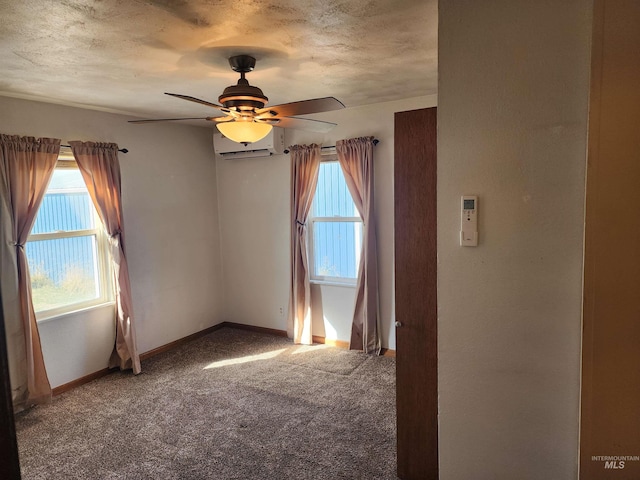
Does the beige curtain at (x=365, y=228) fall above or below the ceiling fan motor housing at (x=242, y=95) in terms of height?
below

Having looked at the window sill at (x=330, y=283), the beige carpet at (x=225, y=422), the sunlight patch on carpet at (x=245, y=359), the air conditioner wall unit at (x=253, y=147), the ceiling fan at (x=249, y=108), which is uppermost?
the air conditioner wall unit at (x=253, y=147)

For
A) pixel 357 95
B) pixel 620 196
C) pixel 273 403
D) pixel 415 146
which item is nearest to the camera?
pixel 620 196

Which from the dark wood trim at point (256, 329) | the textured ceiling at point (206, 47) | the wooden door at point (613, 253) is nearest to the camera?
the wooden door at point (613, 253)

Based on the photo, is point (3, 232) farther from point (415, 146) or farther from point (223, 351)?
point (415, 146)

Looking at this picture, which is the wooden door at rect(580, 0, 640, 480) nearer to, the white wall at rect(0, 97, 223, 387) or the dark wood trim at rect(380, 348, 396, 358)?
the dark wood trim at rect(380, 348, 396, 358)

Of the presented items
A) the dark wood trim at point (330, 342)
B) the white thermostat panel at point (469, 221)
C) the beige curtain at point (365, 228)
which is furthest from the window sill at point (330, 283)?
the white thermostat panel at point (469, 221)

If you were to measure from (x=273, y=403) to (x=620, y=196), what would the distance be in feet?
9.08

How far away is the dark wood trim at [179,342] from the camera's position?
14.1 feet

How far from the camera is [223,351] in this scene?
4.43m

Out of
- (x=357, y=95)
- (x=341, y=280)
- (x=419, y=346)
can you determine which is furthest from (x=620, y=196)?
(x=341, y=280)

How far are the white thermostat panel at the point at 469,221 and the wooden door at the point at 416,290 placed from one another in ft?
1.56

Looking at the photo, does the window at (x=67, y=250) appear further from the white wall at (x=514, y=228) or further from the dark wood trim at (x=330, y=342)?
the white wall at (x=514, y=228)

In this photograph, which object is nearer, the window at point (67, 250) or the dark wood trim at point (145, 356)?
the window at point (67, 250)

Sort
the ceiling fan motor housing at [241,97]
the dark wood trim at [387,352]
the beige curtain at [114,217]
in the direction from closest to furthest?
1. the ceiling fan motor housing at [241,97]
2. the beige curtain at [114,217]
3. the dark wood trim at [387,352]
